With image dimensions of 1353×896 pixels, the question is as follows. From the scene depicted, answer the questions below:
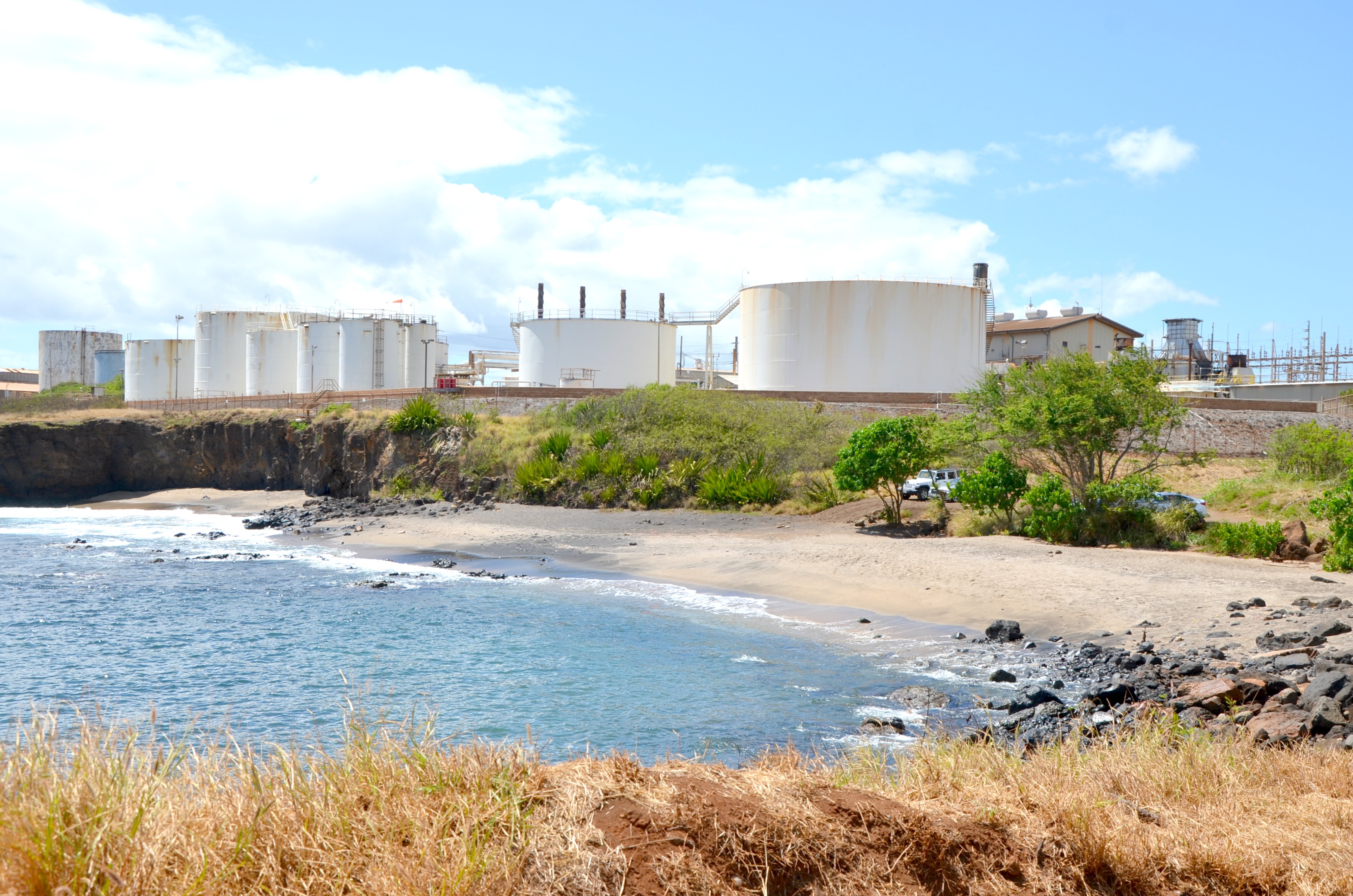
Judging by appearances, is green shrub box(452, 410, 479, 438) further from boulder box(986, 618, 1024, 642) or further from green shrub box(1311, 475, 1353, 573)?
green shrub box(1311, 475, 1353, 573)

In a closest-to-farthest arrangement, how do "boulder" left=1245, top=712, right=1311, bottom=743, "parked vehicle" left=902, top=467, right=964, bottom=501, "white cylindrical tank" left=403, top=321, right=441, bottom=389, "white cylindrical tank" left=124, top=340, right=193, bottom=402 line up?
1. "boulder" left=1245, top=712, right=1311, bottom=743
2. "parked vehicle" left=902, top=467, right=964, bottom=501
3. "white cylindrical tank" left=403, top=321, right=441, bottom=389
4. "white cylindrical tank" left=124, top=340, right=193, bottom=402

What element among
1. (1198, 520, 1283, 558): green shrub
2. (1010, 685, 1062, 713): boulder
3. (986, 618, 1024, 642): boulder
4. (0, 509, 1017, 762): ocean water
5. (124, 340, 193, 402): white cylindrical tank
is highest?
(124, 340, 193, 402): white cylindrical tank

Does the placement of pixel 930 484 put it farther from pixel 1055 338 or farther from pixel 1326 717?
pixel 1055 338

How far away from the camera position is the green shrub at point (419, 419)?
42.7m

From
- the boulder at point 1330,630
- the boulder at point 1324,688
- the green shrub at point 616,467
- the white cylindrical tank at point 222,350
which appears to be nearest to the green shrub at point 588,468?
the green shrub at point 616,467

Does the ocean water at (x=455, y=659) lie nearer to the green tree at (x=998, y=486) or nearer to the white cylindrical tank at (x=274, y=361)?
the green tree at (x=998, y=486)

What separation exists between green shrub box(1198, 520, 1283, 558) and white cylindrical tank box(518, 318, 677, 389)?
34.5 metres

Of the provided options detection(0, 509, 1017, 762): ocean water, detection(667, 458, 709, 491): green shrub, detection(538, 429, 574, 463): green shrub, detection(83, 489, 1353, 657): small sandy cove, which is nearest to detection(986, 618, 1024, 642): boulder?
detection(83, 489, 1353, 657): small sandy cove

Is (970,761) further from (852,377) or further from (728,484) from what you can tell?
(852,377)

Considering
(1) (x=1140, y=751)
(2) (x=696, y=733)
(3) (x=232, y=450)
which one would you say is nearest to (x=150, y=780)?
(1) (x=1140, y=751)

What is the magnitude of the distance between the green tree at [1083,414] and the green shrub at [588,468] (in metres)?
15.1

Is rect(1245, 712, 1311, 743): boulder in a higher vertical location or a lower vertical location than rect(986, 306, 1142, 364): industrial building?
lower

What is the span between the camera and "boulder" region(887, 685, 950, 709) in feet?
39.1

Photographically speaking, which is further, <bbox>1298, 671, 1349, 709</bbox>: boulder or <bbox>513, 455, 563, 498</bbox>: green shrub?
<bbox>513, 455, 563, 498</bbox>: green shrub
